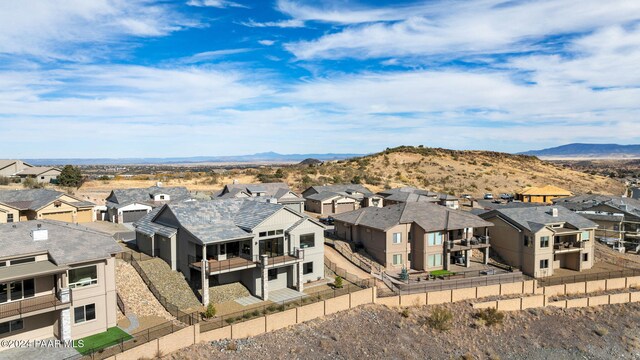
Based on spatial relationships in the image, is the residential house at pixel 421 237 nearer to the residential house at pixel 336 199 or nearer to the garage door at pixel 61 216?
the residential house at pixel 336 199

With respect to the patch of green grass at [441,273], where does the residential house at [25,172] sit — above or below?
above

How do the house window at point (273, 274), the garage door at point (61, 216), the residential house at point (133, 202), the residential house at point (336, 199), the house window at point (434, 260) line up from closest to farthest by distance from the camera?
the house window at point (273, 274)
the house window at point (434, 260)
the garage door at point (61, 216)
the residential house at point (133, 202)
the residential house at point (336, 199)

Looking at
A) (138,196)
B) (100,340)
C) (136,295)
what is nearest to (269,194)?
(138,196)

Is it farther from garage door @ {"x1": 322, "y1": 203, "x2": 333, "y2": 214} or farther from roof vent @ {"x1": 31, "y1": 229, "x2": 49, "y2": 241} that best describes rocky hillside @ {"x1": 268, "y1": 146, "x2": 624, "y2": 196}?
roof vent @ {"x1": 31, "y1": 229, "x2": 49, "y2": 241}

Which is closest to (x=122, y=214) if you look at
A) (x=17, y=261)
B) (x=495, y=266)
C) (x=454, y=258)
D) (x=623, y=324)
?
(x=17, y=261)

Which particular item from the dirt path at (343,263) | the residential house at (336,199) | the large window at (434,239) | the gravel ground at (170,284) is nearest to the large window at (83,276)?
the gravel ground at (170,284)

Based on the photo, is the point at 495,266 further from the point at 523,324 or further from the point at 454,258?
the point at 523,324
